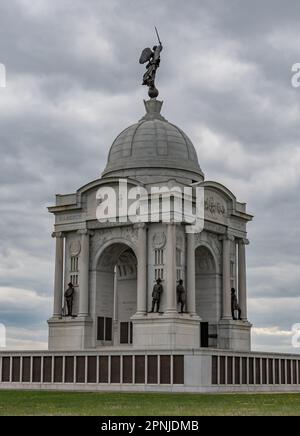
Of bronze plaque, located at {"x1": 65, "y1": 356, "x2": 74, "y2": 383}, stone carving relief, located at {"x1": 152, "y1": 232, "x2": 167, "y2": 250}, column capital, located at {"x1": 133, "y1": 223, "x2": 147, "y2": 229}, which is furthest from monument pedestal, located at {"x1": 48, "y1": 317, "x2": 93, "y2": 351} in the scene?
column capital, located at {"x1": 133, "y1": 223, "x2": 147, "y2": 229}

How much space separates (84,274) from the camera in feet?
190

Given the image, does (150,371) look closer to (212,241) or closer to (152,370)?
(152,370)

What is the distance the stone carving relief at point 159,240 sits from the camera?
54.5 metres

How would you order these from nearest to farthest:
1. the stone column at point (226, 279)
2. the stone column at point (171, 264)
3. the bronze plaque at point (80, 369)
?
the bronze plaque at point (80, 369), the stone column at point (171, 264), the stone column at point (226, 279)

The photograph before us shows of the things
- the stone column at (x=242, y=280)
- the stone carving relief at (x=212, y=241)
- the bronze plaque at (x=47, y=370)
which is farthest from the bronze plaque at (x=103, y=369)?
the stone column at (x=242, y=280)

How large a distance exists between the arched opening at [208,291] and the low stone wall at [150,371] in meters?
6.27

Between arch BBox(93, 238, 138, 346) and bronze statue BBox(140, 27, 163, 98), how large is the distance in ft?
43.6

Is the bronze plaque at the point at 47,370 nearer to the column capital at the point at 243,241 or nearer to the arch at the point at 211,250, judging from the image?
the arch at the point at 211,250

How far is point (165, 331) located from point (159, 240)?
639cm

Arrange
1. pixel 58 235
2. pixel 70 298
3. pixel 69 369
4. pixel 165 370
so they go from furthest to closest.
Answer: pixel 58 235 < pixel 70 298 < pixel 69 369 < pixel 165 370

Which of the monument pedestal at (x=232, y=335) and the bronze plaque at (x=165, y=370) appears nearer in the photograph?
the bronze plaque at (x=165, y=370)

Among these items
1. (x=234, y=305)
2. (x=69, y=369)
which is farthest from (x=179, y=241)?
(x=69, y=369)
